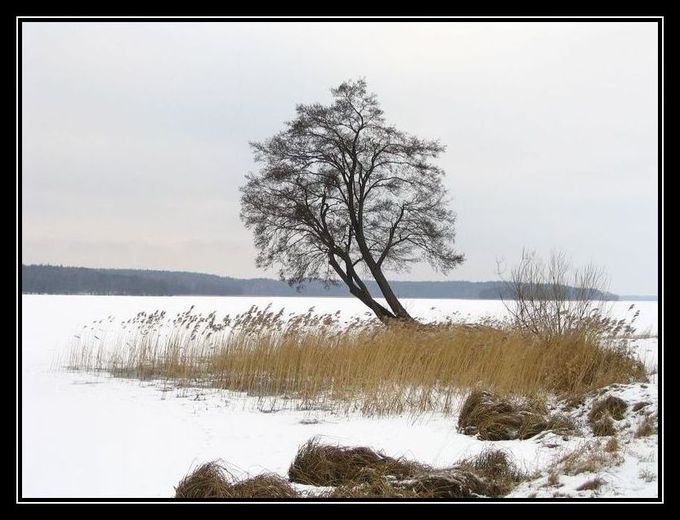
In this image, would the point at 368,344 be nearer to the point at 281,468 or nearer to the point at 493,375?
the point at 493,375

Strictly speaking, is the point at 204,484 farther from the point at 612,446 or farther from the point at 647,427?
the point at 647,427

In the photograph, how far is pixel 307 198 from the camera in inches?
748

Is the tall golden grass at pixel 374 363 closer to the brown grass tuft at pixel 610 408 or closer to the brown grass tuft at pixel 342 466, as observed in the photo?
the brown grass tuft at pixel 610 408

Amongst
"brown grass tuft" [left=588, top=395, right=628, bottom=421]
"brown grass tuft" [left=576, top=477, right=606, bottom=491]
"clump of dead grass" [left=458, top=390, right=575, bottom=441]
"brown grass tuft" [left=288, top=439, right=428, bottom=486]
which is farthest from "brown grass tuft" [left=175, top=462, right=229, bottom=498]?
"brown grass tuft" [left=588, top=395, right=628, bottom=421]

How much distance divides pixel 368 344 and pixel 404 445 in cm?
399

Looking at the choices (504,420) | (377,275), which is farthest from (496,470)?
(377,275)

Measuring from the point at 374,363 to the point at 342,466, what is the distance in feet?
15.5

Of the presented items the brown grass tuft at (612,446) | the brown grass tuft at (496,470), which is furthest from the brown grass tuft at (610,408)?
the brown grass tuft at (496,470)

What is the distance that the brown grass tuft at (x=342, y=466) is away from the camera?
212 inches

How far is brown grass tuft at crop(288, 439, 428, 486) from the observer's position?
5.38 meters

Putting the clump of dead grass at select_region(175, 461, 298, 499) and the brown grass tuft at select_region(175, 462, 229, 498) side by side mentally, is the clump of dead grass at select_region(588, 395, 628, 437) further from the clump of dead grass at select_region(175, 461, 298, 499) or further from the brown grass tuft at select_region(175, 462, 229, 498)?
the brown grass tuft at select_region(175, 462, 229, 498)

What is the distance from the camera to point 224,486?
502 cm

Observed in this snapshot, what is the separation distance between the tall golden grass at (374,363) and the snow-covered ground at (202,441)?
2.42 ft

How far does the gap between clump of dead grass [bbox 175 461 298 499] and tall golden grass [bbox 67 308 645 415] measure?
3990 mm
